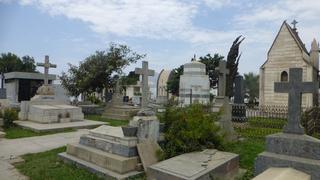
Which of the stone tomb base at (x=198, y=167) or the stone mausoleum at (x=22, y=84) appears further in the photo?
the stone mausoleum at (x=22, y=84)

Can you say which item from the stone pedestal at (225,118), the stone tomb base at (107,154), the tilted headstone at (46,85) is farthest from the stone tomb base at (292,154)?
the tilted headstone at (46,85)

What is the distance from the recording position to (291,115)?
520 centimetres

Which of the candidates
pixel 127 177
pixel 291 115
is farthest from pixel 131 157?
pixel 291 115

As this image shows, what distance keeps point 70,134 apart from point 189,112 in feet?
20.7

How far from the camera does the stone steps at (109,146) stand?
5.96m

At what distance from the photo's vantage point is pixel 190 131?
606cm

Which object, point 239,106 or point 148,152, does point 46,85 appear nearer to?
point 239,106

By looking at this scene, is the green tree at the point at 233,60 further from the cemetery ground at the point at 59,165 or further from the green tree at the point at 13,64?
the green tree at the point at 13,64

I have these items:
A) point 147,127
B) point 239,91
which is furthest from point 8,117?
point 239,91

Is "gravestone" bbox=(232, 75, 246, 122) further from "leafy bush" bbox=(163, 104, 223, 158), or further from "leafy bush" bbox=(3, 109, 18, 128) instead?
"leafy bush" bbox=(3, 109, 18, 128)

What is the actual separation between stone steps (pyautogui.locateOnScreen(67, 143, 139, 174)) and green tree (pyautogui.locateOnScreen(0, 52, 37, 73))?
1673 inches

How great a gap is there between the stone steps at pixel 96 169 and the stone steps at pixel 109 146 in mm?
404

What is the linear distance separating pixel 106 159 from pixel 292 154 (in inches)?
136

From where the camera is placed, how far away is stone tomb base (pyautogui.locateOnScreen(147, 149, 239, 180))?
466 cm
